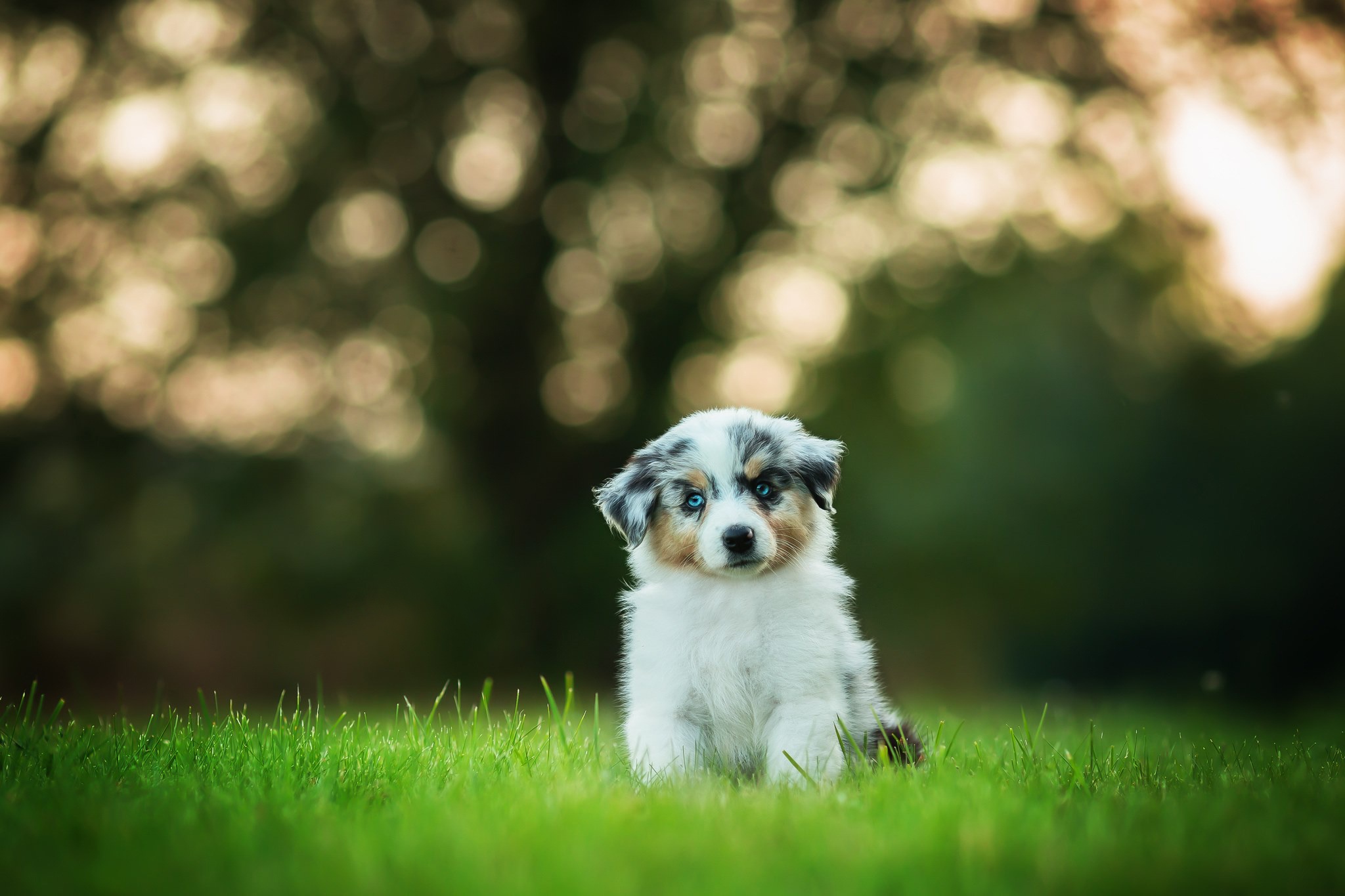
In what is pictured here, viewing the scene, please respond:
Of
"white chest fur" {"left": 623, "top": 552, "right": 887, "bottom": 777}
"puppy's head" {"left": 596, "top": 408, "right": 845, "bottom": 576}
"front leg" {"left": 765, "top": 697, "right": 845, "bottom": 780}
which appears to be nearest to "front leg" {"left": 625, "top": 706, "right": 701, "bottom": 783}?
"white chest fur" {"left": 623, "top": 552, "right": 887, "bottom": 777}

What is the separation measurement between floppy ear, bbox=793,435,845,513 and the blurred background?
20.7 ft

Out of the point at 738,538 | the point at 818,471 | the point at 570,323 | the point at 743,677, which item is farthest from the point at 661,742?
the point at 570,323

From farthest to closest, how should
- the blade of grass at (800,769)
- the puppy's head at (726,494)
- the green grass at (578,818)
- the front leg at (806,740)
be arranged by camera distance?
the puppy's head at (726,494), the front leg at (806,740), the blade of grass at (800,769), the green grass at (578,818)

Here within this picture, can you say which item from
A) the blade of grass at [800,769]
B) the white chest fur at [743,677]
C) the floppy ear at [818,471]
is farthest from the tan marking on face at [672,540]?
the blade of grass at [800,769]

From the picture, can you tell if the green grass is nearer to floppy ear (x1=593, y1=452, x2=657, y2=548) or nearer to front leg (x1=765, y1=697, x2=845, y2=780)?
front leg (x1=765, y1=697, x2=845, y2=780)

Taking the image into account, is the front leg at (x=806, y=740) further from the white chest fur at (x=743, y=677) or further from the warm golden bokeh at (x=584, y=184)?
the warm golden bokeh at (x=584, y=184)

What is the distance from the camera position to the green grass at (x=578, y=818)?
229 centimetres

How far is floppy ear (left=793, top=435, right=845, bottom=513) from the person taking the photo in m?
4.04

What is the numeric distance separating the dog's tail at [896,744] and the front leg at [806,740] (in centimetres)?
21

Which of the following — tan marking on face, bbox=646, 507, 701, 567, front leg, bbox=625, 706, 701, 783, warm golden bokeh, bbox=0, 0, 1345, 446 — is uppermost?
warm golden bokeh, bbox=0, 0, 1345, 446

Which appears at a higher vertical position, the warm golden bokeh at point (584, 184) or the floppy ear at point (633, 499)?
the warm golden bokeh at point (584, 184)

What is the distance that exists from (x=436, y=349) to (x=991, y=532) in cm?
652

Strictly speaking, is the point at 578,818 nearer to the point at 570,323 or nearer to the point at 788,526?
the point at 788,526

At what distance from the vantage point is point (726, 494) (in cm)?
388
